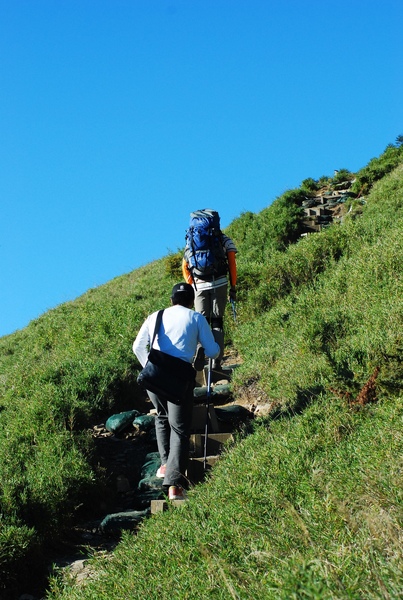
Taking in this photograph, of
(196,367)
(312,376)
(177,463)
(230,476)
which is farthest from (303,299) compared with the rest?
(230,476)

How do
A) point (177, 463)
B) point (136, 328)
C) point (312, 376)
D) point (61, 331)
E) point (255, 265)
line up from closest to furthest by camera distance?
point (177, 463)
point (312, 376)
point (136, 328)
point (255, 265)
point (61, 331)

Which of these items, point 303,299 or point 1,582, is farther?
point 303,299

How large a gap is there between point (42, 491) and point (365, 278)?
631cm

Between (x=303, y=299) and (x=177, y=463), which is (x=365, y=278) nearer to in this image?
(x=303, y=299)

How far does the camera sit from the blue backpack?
10.6 metres

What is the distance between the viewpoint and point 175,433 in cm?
748

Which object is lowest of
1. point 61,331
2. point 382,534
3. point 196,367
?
point 382,534

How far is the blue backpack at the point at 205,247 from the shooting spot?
418 inches

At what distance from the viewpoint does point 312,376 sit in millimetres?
8656

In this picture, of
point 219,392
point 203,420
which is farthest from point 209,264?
point 203,420

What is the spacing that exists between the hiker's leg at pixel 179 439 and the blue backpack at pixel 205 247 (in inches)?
132

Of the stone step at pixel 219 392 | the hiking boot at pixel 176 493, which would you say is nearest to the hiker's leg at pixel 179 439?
the hiking boot at pixel 176 493

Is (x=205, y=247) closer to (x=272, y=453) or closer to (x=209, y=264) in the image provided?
(x=209, y=264)

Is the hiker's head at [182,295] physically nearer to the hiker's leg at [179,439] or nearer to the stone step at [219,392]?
the hiker's leg at [179,439]
